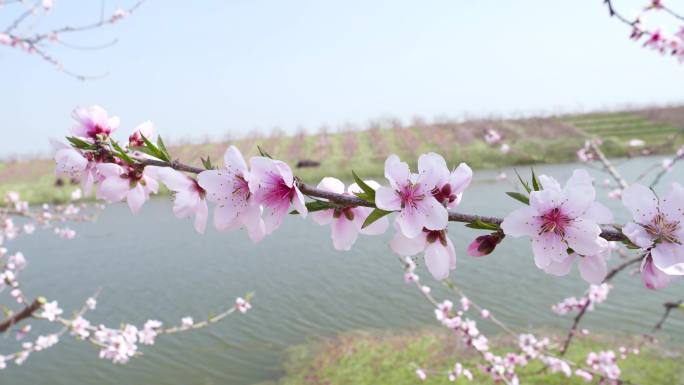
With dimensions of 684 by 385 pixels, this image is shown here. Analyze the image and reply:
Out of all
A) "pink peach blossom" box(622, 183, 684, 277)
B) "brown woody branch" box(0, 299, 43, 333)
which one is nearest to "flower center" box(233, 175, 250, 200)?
"pink peach blossom" box(622, 183, 684, 277)

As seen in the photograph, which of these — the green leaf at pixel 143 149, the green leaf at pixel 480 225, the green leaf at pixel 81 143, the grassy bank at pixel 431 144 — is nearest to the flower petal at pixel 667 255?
the green leaf at pixel 480 225

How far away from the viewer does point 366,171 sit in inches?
1110

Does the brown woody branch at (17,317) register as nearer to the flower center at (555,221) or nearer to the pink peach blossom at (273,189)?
the pink peach blossom at (273,189)

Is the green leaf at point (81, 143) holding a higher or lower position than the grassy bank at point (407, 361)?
higher

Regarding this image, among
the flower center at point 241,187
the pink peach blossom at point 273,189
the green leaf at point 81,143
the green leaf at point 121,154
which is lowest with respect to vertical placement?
the pink peach blossom at point 273,189

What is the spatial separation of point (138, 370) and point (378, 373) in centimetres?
332

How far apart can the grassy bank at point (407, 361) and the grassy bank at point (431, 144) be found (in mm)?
19861

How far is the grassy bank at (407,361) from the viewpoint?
15.4 feet

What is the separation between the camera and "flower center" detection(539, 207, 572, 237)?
70cm

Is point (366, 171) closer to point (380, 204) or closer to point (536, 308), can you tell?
point (536, 308)

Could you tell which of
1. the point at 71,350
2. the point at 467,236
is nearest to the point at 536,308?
the point at 467,236

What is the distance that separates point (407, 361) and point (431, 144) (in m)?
31.3

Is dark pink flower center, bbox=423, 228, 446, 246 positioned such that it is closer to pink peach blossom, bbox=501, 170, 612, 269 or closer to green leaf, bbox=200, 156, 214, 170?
pink peach blossom, bbox=501, 170, 612, 269

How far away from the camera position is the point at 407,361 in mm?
5449
